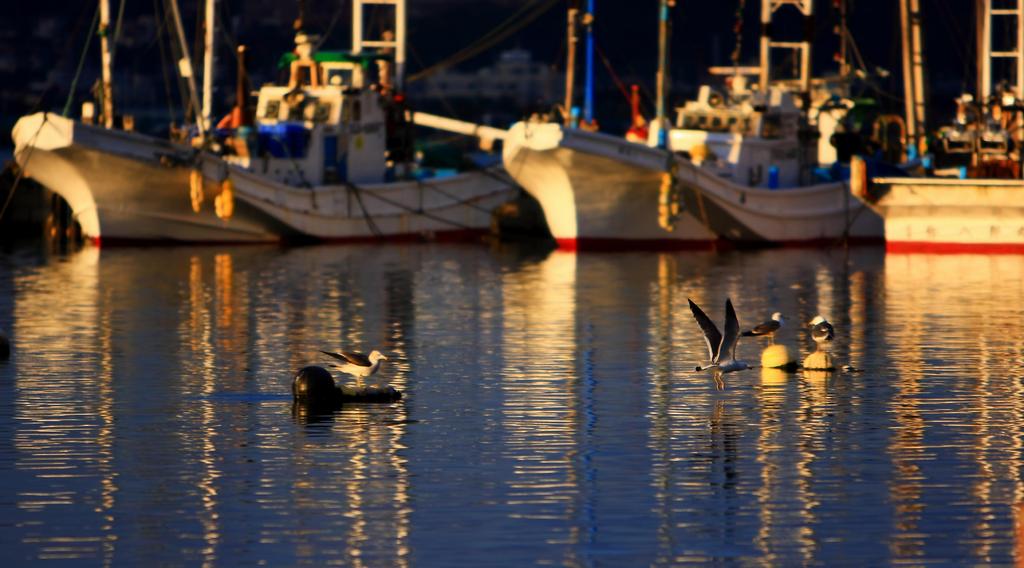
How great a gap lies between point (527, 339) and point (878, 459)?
13.3 meters

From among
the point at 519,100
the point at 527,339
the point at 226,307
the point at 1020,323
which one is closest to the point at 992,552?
the point at 527,339

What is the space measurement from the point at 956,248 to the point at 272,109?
19.3 metres

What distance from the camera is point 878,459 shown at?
82.4 ft

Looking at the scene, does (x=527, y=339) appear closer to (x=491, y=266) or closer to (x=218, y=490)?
(x=218, y=490)

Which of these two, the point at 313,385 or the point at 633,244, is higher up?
the point at 633,244

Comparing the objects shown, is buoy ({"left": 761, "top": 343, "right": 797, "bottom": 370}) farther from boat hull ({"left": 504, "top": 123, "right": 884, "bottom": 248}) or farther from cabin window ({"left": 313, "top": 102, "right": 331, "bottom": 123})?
cabin window ({"left": 313, "top": 102, "right": 331, "bottom": 123})

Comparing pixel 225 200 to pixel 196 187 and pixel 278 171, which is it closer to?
pixel 196 187

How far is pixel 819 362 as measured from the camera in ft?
109

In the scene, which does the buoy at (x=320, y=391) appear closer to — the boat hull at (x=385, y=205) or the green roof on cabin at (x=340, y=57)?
the boat hull at (x=385, y=205)

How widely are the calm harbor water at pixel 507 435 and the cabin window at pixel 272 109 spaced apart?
1903cm

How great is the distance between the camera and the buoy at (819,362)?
33.2 metres

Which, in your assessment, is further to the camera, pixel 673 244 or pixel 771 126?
pixel 771 126

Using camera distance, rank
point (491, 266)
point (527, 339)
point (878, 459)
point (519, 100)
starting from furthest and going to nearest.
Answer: point (519, 100) → point (491, 266) → point (527, 339) → point (878, 459)

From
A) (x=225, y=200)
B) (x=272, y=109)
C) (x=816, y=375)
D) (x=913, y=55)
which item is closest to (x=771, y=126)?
(x=913, y=55)
